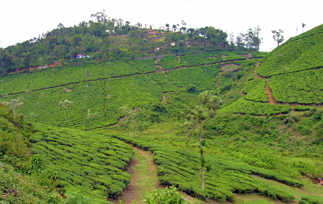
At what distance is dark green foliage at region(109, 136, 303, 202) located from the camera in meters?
19.5

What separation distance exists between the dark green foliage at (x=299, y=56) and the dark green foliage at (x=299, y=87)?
9.61 ft

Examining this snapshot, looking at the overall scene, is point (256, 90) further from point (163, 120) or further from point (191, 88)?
point (191, 88)

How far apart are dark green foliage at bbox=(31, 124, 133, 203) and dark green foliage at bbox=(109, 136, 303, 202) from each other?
4424mm

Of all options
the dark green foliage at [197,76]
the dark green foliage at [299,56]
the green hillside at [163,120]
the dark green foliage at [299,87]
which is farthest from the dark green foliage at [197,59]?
the dark green foliage at [299,87]

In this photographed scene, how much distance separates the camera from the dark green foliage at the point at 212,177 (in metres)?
19.5

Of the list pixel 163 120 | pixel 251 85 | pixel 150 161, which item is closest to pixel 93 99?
pixel 163 120

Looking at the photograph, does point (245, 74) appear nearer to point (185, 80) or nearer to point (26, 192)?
point (185, 80)

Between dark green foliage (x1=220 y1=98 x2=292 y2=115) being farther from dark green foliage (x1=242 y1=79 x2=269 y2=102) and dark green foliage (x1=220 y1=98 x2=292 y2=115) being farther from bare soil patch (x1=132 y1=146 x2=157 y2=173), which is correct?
bare soil patch (x1=132 y1=146 x2=157 y2=173)

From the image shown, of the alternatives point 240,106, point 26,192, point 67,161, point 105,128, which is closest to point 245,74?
point 240,106

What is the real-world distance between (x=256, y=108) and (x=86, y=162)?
34.2 metres

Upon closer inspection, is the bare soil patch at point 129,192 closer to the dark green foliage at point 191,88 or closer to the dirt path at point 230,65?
the dark green foliage at point 191,88

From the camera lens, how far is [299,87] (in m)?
42.9

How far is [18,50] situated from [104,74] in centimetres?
5111

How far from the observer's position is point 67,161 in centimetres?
2039
